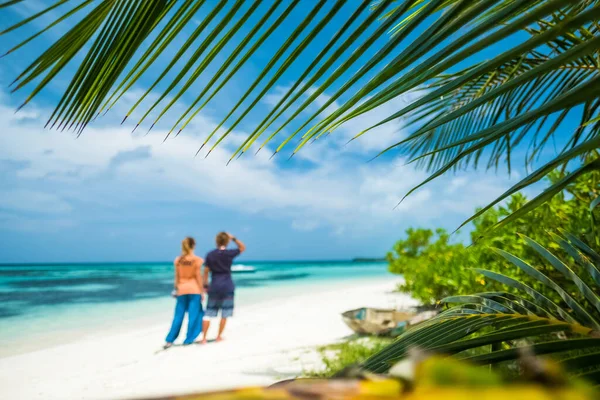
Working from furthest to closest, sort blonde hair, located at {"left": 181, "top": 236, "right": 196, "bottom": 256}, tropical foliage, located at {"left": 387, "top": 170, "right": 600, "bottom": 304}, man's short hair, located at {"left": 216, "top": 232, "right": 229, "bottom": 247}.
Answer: man's short hair, located at {"left": 216, "top": 232, "right": 229, "bottom": 247}
blonde hair, located at {"left": 181, "top": 236, "right": 196, "bottom": 256}
tropical foliage, located at {"left": 387, "top": 170, "right": 600, "bottom": 304}

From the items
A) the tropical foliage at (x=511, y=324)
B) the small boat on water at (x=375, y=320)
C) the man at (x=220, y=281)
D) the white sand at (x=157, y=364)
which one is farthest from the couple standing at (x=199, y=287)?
the tropical foliage at (x=511, y=324)

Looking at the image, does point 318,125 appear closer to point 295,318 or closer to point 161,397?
point 161,397

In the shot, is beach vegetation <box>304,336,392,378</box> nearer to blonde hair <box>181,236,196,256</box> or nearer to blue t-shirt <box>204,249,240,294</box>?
blue t-shirt <box>204,249,240,294</box>

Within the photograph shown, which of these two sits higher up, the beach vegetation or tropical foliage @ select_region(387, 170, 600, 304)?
tropical foliage @ select_region(387, 170, 600, 304)

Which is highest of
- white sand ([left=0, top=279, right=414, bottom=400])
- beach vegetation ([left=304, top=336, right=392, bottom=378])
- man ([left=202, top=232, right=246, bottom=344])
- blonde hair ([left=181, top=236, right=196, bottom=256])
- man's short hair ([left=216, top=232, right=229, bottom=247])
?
man's short hair ([left=216, top=232, right=229, bottom=247])

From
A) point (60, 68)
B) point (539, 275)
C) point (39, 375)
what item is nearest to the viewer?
point (60, 68)

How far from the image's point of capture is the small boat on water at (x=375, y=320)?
649cm

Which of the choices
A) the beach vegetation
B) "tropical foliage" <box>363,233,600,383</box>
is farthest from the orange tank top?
"tropical foliage" <box>363,233,600,383</box>

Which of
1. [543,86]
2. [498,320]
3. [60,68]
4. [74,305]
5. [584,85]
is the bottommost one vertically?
[74,305]

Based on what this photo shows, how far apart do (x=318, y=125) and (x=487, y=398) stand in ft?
2.04

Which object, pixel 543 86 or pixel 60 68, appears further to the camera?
pixel 543 86

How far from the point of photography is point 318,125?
743 millimetres

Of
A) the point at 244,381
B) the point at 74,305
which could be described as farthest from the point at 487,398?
the point at 74,305

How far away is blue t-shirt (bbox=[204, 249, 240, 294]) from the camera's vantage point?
7398mm
